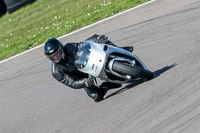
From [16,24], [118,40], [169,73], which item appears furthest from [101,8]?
[169,73]

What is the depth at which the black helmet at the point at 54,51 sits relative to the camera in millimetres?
6738

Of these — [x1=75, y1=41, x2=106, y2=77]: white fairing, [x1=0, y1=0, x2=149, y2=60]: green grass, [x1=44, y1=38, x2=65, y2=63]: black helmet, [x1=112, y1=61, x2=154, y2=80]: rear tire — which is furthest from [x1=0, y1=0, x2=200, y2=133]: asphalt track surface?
[x1=44, y1=38, x2=65, y2=63]: black helmet

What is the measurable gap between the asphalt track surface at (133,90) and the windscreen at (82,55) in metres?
0.91

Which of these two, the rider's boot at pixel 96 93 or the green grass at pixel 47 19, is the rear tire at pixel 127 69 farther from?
the green grass at pixel 47 19

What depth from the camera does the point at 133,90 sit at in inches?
288

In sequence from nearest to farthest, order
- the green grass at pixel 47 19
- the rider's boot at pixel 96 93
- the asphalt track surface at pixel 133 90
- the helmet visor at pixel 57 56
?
the asphalt track surface at pixel 133 90, the helmet visor at pixel 57 56, the rider's boot at pixel 96 93, the green grass at pixel 47 19

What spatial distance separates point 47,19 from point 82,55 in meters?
9.88

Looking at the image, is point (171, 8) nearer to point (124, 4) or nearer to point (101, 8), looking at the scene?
point (124, 4)

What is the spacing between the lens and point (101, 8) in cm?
1417

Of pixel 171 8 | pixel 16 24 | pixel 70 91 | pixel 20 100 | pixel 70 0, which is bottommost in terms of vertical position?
pixel 16 24

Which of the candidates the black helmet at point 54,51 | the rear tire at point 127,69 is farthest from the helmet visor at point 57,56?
the rear tire at point 127,69

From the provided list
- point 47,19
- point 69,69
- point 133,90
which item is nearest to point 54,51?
point 69,69

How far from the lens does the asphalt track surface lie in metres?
6.13

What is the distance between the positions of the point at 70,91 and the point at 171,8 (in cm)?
439
